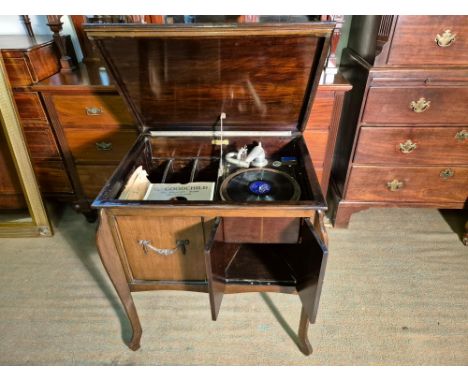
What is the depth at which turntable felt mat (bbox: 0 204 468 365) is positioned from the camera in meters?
1.26

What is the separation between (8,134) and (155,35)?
3.53 ft

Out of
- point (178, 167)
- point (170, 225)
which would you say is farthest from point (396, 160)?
point (170, 225)

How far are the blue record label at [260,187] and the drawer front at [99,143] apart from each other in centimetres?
77

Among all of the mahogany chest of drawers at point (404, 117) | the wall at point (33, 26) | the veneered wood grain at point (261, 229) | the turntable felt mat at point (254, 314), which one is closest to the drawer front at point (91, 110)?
the wall at point (33, 26)

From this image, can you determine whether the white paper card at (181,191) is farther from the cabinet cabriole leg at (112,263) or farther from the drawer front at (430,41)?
the drawer front at (430,41)

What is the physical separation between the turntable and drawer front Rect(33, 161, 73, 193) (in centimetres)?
73

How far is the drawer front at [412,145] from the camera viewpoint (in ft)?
4.98

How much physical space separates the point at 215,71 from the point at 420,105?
3.13 feet

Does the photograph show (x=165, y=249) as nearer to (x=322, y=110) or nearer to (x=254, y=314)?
(x=254, y=314)

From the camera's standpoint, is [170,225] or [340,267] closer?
[170,225]

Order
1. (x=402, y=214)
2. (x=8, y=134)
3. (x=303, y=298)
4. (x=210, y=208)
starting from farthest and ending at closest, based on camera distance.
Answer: (x=402, y=214)
(x=8, y=134)
(x=303, y=298)
(x=210, y=208)

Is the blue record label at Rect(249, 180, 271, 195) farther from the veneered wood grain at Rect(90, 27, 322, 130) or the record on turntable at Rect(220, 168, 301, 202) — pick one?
the veneered wood grain at Rect(90, 27, 322, 130)

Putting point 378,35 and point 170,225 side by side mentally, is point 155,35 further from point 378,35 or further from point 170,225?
point 378,35

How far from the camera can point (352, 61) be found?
5.21 feet
